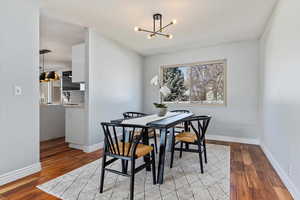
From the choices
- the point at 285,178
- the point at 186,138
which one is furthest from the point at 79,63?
the point at 285,178

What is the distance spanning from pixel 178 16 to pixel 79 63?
220cm

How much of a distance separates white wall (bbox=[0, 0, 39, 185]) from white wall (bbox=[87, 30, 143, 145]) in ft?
3.39

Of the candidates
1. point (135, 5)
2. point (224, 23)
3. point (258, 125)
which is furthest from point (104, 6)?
point (258, 125)

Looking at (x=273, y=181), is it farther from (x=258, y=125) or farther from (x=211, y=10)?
(x=211, y=10)

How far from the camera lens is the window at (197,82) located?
4.24 metres

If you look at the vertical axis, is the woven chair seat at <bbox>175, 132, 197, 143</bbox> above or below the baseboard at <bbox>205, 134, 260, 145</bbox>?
above

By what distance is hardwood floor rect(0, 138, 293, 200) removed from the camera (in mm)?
1793

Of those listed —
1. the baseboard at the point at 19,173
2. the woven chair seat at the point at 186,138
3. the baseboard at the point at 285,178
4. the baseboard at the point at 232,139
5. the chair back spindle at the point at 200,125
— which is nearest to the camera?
the baseboard at the point at 285,178

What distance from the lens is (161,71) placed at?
5012 millimetres

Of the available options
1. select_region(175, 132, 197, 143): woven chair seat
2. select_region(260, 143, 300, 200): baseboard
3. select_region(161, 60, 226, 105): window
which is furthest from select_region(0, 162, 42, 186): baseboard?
select_region(161, 60, 226, 105): window

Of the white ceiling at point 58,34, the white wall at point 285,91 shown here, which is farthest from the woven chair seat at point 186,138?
the white ceiling at point 58,34

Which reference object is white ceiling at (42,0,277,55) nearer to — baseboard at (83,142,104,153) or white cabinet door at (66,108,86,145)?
white cabinet door at (66,108,86,145)

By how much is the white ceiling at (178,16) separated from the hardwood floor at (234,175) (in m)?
2.44

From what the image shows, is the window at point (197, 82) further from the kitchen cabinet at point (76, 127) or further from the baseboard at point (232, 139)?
the kitchen cabinet at point (76, 127)
